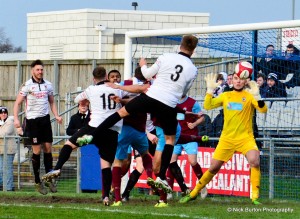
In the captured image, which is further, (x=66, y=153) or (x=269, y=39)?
(x=269, y=39)

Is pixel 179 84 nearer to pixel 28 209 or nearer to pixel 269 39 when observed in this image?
pixel 28 209

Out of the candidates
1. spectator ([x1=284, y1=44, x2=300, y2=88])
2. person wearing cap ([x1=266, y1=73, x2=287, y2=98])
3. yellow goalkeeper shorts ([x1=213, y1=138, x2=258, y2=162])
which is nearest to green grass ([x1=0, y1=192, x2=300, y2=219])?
yellow goalkeeper shorts ([x1=213, y1=138, x2=258, y2=162])

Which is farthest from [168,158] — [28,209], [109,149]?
[28,209]

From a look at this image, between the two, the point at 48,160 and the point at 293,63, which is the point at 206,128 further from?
the point at 48,160

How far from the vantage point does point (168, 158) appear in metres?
15.3

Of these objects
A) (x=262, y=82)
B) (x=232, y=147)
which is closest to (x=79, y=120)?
(x=262, y=82)

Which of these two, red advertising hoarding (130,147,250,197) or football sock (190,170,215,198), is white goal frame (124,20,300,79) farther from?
football sock (190,170,215,198)

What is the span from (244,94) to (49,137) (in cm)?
466

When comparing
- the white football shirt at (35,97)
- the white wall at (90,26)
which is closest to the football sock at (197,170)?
the white football shirt at (35,97)

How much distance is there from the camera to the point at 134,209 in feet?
48.9

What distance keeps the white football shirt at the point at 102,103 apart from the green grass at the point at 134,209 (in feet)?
4.09

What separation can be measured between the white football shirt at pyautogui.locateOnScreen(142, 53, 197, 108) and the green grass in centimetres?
160

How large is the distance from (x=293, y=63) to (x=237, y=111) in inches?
193

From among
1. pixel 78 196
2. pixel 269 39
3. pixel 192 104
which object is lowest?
pixel 78 196
